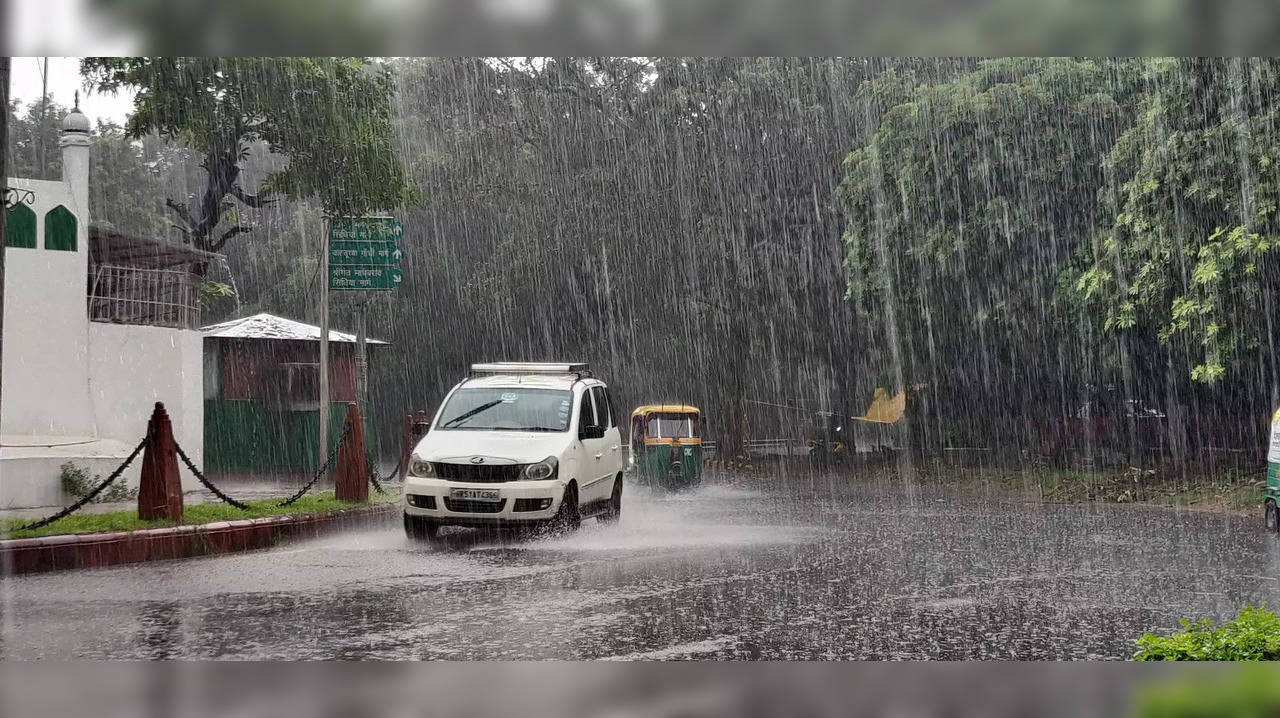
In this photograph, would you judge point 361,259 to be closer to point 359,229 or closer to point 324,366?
point 359,229

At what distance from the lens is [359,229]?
15.5 meters

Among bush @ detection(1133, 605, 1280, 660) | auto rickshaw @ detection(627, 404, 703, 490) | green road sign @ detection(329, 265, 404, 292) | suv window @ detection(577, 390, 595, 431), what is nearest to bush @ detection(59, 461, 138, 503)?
green road sign @ detection(329, 265, 404, 292)

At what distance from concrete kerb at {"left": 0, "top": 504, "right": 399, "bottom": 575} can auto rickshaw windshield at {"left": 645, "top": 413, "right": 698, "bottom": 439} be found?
724 cm

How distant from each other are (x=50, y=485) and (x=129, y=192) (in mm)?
23053

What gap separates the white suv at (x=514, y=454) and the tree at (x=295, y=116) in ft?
12.1

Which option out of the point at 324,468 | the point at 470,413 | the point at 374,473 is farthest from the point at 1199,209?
the point at 324,468

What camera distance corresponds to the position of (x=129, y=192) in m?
32.8

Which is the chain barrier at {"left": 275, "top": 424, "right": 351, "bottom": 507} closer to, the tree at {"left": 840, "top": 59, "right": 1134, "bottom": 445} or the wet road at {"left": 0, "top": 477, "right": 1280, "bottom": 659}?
the wet road at {"left": 0, "top": 477, "right": 1280, "bottom": 659}

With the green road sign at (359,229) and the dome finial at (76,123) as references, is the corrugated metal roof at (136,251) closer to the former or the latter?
the dome finial at (76,123)

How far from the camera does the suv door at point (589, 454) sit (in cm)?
1195

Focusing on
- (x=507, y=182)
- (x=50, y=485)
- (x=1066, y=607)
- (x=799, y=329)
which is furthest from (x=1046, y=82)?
(x=50, y=485)

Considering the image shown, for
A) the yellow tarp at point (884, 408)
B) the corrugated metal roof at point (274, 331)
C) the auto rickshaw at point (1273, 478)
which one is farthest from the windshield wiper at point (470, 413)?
the yellow tarp at point (884, 408)

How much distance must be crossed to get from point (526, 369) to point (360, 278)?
3.72 m
